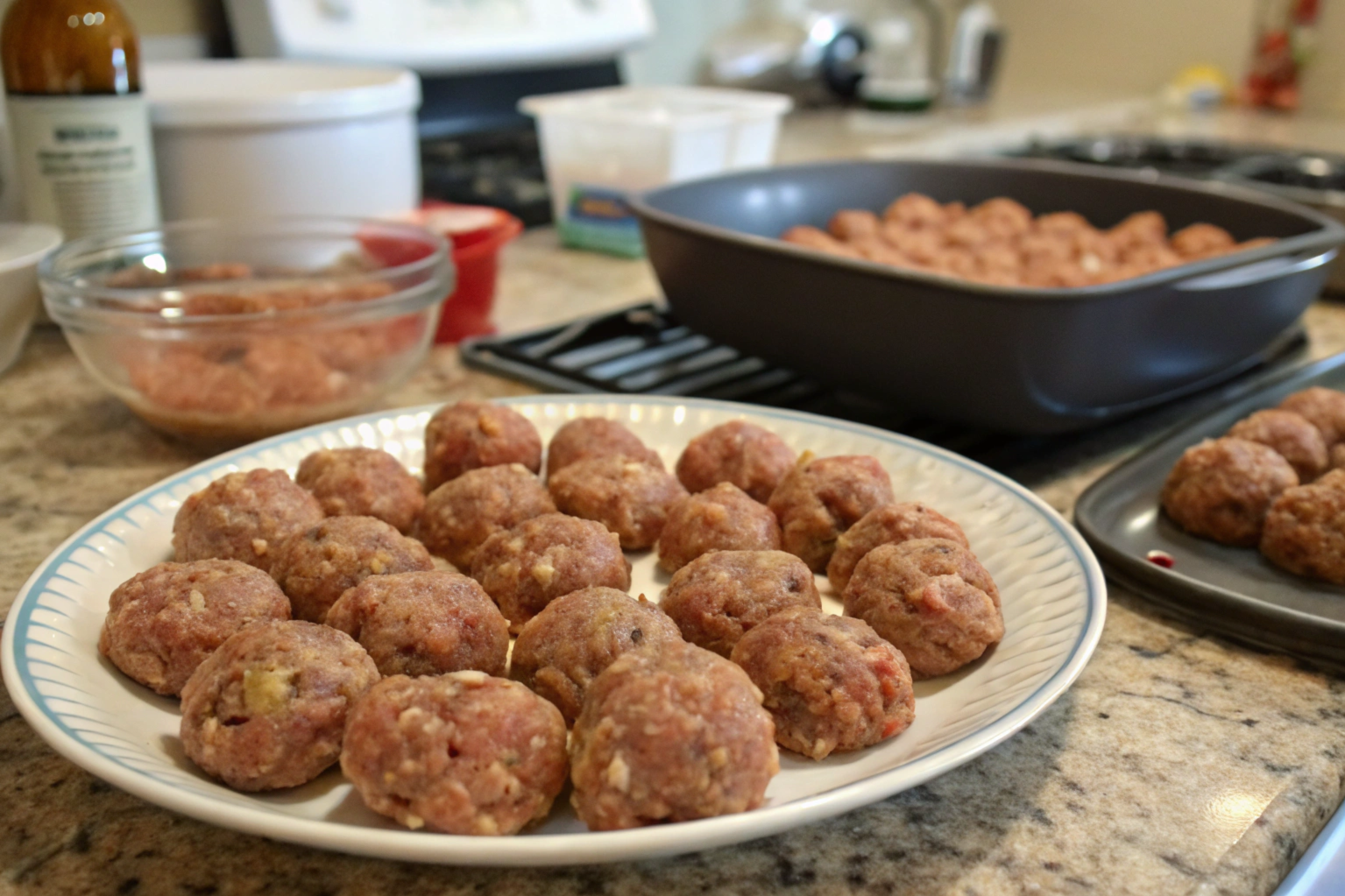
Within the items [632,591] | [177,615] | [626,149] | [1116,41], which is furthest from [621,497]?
[1116,41]

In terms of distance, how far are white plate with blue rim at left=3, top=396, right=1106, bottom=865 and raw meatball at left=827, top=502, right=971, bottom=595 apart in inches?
1.5

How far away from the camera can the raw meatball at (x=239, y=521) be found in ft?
3.34

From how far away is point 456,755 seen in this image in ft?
2.33

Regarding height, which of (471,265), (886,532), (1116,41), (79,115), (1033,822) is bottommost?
(1033,822)

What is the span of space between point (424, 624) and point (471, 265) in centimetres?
102

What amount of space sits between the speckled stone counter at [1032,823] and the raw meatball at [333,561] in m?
0.22

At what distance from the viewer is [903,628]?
36.3 inches

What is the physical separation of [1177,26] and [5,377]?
14.9 ft

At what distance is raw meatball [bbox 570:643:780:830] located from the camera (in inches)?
27.1

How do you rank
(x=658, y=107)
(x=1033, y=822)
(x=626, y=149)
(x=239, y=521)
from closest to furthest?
(x=1033, y=822) → (x=239, y=521) → (x=626, y=149) → (x=658, y=107)

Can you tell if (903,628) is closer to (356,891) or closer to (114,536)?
(356,891)

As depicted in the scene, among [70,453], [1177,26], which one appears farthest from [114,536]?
[1177,26]

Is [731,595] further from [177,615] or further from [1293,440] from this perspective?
[1293,440]

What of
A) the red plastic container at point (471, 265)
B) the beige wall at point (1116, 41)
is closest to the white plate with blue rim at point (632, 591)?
the red plastic container at point (471, 265)
